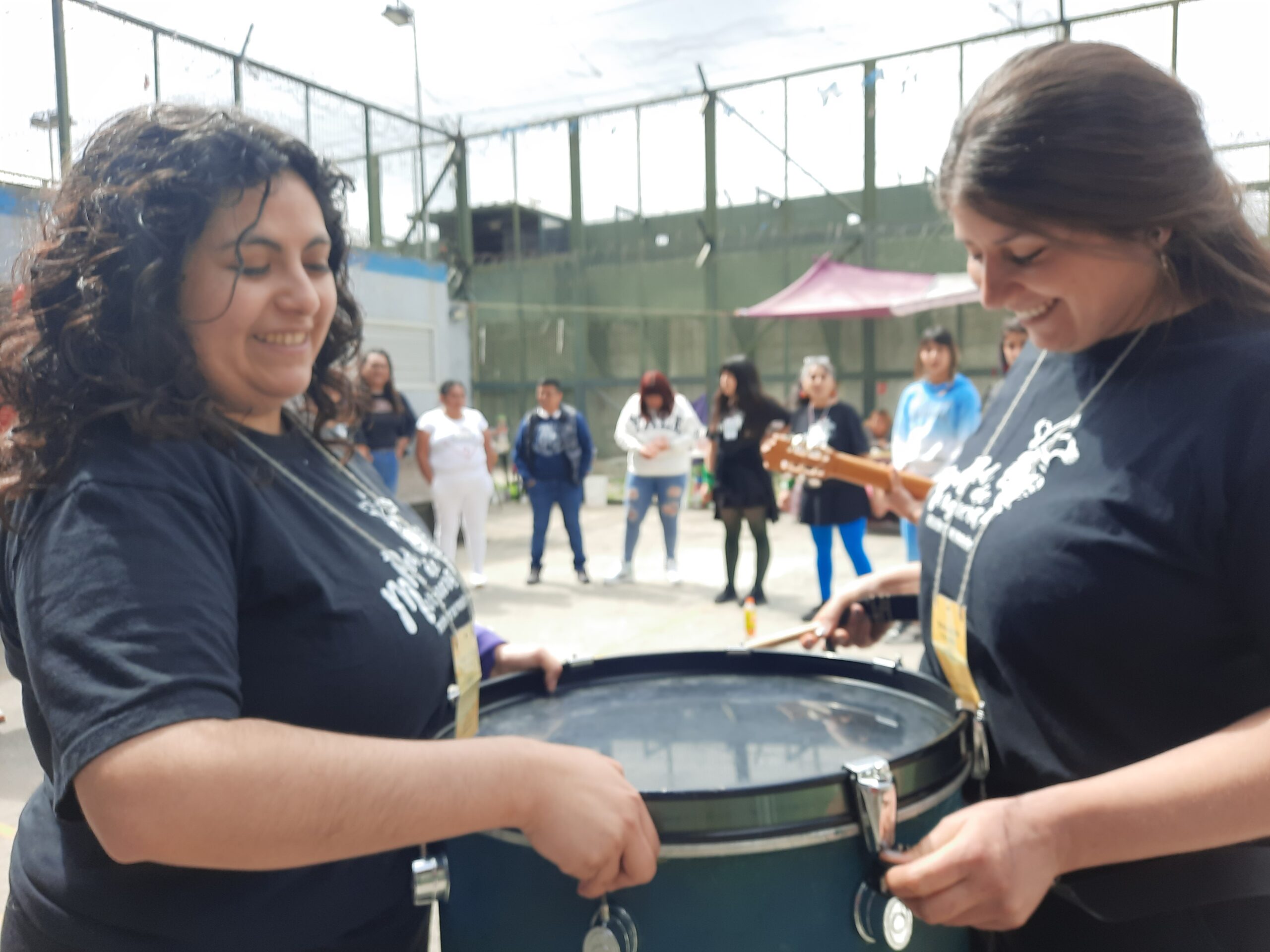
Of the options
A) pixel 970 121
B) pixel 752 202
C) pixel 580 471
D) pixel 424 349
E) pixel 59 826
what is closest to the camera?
pixel 59 826

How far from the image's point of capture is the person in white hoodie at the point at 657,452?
631cm

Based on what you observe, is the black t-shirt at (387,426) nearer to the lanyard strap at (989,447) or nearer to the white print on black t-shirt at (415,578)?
the white print on black t-shirt at (415,578)

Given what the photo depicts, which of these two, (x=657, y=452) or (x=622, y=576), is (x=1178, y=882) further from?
(x=622, y=576)

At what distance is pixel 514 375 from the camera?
44.5 feet

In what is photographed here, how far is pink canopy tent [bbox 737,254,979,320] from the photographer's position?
9.94 m

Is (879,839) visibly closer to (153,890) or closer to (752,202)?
(153,890)

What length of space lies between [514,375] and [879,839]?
13001mm

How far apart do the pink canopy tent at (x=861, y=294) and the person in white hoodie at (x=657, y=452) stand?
4401mm

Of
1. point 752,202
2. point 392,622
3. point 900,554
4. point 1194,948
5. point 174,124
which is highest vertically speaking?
point 752,202

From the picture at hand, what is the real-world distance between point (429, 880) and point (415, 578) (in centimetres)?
34

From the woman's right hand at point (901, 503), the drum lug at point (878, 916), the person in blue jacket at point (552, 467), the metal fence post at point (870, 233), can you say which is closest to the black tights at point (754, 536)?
the person in blue jacket at point (552, 467)

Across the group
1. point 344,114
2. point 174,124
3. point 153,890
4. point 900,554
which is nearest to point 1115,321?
point 174,124

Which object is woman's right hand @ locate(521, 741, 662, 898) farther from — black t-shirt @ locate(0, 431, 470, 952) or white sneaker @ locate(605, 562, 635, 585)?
white sneaker @ locate(605, 562, 635, 585)

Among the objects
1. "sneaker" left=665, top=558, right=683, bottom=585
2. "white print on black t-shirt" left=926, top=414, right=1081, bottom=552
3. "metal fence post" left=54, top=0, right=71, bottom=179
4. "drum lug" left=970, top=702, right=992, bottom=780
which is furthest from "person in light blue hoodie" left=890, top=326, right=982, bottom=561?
"metal fence post" left=54, top=0, right=71, bottom=179
